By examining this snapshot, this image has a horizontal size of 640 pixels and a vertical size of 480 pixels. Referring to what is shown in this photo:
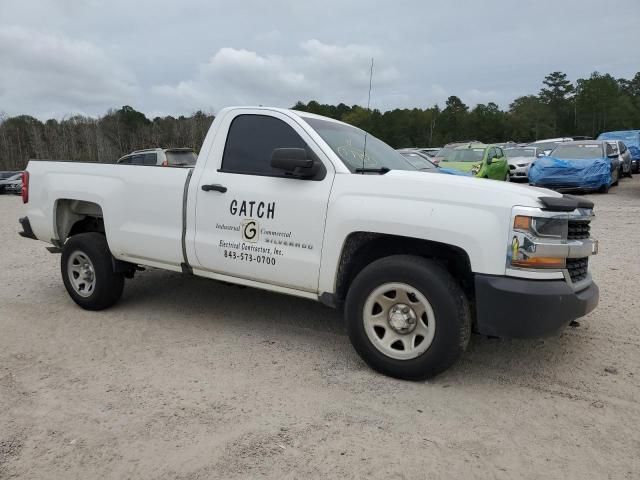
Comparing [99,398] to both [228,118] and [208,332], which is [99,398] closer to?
[208,332]

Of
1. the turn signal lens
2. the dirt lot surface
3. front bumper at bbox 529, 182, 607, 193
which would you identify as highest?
the turn signal lens

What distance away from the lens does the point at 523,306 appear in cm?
326

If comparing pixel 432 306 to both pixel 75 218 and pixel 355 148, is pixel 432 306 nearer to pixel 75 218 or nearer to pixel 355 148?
pixel 355 148

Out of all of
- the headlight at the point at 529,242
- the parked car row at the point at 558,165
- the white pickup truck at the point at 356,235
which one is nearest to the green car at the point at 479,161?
the parked car row at the point at 558,165

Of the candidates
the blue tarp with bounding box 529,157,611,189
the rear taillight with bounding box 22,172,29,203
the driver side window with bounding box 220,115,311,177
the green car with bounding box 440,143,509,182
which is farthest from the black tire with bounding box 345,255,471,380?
the blue tarp with bounding box 529,157,611,189

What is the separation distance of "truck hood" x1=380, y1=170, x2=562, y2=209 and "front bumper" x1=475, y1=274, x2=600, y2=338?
494 mm

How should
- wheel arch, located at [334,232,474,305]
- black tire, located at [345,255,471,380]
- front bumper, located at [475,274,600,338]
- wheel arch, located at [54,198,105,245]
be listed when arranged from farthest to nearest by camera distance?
wheel arch, located at [54,198,105,245] → wheel arch, located at [334,232,474,305] → black tire, located at [345,255,471,380] → front bumper, located at [475,274,600,338]

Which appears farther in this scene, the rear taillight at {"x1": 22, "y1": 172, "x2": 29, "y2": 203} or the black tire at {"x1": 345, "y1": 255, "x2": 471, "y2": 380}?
the rear taillight at {"x1": 22, "y1": 172, "x2": 29, "y2": 203}

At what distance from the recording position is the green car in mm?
15078

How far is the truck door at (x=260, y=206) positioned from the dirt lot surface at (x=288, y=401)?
0.74 m

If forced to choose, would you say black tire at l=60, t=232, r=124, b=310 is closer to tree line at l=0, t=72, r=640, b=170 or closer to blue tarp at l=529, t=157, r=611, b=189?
blue tarp at l=529, t=157, r=611, b=189

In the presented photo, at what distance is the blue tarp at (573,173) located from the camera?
50.4 ft

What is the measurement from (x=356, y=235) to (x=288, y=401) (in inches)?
49.9

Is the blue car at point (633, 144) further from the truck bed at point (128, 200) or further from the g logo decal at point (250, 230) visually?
the truck bed at point (128, 200)
